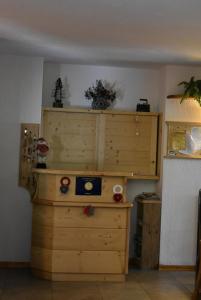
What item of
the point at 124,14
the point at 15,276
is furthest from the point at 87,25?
the point at 15,276

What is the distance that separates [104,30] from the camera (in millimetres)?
4699

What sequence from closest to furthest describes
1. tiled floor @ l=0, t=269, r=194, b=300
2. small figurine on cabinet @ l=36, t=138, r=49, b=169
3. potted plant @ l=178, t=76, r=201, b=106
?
tiled floor @ l=0, t=269, r=194, b=300 → small figurine on cabinet @ l=36, t=138, r=49, b=169 → potted plant @ l=178, t=76, r=201, b=106

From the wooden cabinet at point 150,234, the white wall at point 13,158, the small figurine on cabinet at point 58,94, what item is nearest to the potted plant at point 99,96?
the small figurine on cabinet at point 58,94

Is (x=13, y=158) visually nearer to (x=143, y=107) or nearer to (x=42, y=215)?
(x=42, y=215)

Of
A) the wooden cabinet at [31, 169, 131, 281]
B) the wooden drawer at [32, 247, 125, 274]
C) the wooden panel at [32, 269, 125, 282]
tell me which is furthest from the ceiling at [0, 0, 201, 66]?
the wooden panel at [32, 269, 125, 282]

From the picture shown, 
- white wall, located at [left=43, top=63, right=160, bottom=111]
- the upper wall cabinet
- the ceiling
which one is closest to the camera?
the ceiling

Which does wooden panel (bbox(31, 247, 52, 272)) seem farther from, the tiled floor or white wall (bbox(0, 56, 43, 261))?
white wall (bbox(0, 56, 43, 261))

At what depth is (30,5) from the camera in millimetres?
3980

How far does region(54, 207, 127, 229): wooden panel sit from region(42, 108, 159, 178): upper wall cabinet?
92cm

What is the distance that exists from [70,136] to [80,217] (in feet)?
4.07

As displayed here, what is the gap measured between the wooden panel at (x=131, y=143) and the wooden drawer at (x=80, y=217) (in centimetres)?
93

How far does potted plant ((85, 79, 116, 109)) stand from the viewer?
6.49 meters

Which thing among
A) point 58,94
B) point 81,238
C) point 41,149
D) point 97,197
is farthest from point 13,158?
point 81,238

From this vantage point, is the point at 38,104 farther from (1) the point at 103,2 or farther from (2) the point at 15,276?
(1) the point at 103,2
